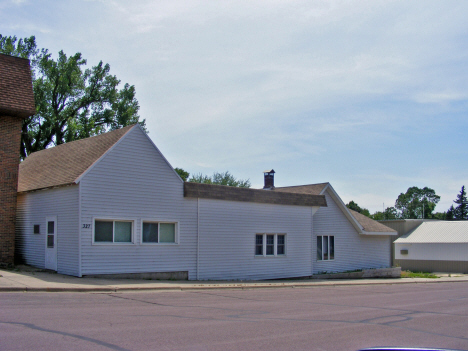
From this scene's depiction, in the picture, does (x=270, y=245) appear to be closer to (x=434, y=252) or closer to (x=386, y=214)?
(x=434, y=252)

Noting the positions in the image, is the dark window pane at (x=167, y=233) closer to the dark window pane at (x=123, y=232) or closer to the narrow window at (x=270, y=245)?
the dark window pane at (x=123, y=232)

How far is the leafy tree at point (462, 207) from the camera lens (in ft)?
330

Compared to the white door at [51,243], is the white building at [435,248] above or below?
below

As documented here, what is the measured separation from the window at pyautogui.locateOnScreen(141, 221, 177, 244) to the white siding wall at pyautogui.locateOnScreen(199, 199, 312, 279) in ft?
4.96

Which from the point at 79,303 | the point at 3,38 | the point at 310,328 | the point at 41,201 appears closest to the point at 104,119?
the point at 3,38

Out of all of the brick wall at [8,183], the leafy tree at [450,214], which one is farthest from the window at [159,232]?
the leafy tree at [450,214]

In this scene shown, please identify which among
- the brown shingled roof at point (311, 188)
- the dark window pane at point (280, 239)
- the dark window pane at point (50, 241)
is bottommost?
the dark window pane at point (280, 239)

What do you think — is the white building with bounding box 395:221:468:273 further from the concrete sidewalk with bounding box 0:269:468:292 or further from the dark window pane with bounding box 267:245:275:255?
the concrete sidewalk with bounding box 0:269:468:292

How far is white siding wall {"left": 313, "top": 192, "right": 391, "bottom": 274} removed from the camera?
2989cm

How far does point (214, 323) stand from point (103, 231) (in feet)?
34.6

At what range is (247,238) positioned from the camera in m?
24.8

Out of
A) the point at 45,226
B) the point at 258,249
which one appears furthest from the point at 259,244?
the point at 45,226

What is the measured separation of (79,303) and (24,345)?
5213 mm

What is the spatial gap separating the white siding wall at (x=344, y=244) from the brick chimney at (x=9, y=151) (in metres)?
16.7
